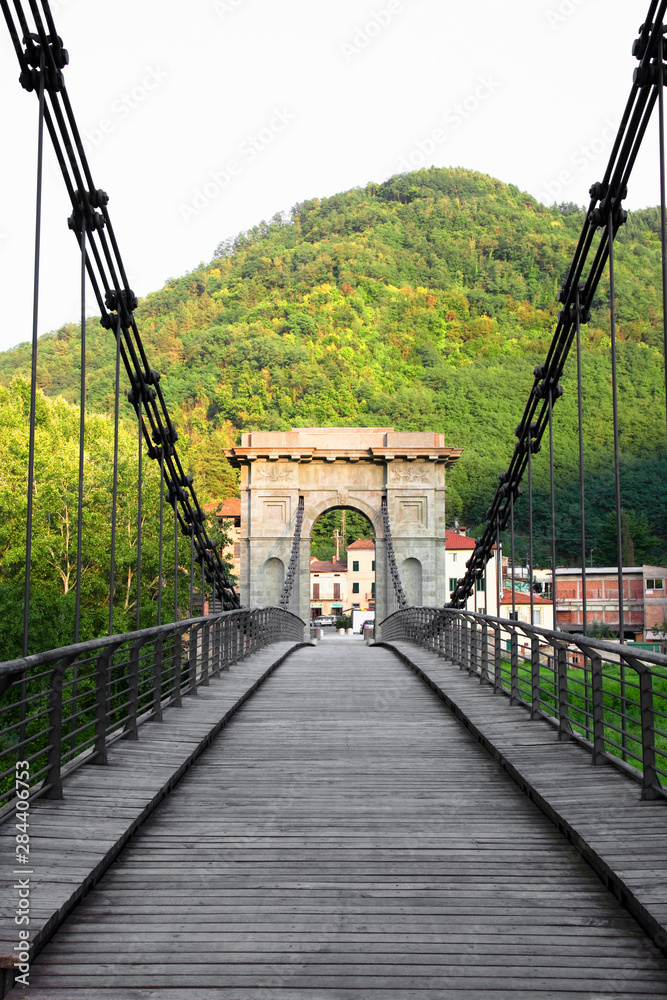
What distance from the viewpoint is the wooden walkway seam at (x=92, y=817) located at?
3221mm

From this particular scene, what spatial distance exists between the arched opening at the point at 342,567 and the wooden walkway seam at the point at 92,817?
58.4 meters

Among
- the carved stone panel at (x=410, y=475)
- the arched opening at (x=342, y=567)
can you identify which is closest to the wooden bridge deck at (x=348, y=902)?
the carved stone panel at (x=410, y=475)

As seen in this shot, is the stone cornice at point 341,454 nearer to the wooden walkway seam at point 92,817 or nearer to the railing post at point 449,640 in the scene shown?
the railing post at point 449,640

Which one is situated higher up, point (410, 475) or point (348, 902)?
point (410, 475)

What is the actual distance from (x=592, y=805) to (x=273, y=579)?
28.3 m

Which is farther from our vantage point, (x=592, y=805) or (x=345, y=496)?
(x=345, y=496)

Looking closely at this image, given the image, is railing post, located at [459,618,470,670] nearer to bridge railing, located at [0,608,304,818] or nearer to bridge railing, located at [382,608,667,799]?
bridge railing, located at [382,608,667,799]

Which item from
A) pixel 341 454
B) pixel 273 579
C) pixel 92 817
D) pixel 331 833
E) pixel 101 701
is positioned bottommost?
pixel 331 833

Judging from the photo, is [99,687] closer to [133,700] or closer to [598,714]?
[133,700]

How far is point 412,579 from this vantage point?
32.6 meters

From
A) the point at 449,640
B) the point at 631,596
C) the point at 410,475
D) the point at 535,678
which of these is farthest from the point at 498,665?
the point at 631,596

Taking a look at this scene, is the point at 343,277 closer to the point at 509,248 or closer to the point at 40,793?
the point at 509,248

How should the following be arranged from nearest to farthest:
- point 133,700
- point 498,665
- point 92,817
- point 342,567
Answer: point 92,817
point 133,700
point 498,665
point 342,567

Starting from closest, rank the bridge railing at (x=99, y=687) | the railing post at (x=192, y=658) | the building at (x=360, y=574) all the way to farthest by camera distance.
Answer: the bridge railing at (x=99, y=687) → the railing post at (x=192, y=658) → the building at (x=360, y=574)
